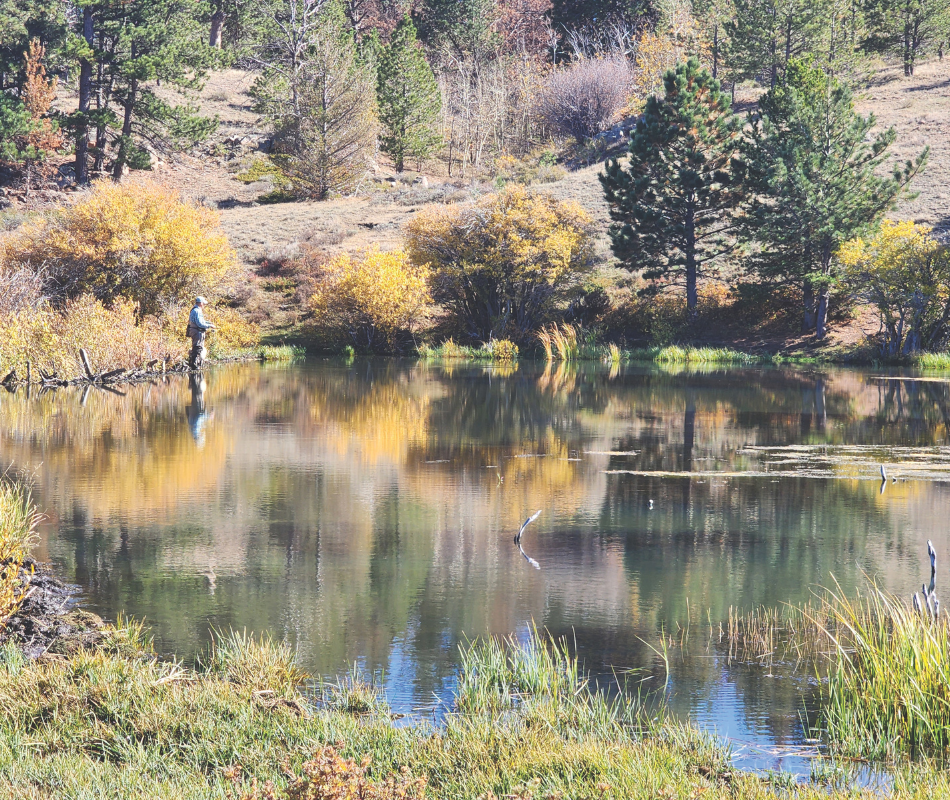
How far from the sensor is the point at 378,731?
5473 millimetres

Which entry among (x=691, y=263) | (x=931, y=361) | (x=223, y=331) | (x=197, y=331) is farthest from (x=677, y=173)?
(x=197, y=331)

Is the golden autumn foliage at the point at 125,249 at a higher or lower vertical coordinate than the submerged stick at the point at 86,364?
higher

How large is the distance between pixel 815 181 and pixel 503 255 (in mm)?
13008

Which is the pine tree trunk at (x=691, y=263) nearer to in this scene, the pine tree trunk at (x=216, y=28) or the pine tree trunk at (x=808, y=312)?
the pine tree trunk at (x=808, y=312)

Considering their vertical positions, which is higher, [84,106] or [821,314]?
[84,106]

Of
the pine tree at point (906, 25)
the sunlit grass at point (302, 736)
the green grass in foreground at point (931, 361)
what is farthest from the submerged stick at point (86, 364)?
the pine tree at point (906, 25)

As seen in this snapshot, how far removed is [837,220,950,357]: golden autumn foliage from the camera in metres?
38.1

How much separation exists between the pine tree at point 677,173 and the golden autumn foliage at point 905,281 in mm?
6411

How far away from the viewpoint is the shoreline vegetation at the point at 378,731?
4.69m

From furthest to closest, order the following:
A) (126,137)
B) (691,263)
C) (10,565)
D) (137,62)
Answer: (126,137)
(137,62)
(691,263)
(10,565)

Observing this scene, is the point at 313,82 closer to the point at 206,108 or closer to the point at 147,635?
the point at 206,108

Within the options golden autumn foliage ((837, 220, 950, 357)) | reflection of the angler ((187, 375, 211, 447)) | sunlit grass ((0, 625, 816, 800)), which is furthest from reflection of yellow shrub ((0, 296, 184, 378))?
golden autumn foliage ((837, 220, 950, 357))

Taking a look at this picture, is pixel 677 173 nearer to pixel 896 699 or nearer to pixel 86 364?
pixel 86 364

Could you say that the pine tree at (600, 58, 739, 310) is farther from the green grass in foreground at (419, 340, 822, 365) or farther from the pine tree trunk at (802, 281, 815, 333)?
the pine tree trunk at (802, 281, 815, 333)
